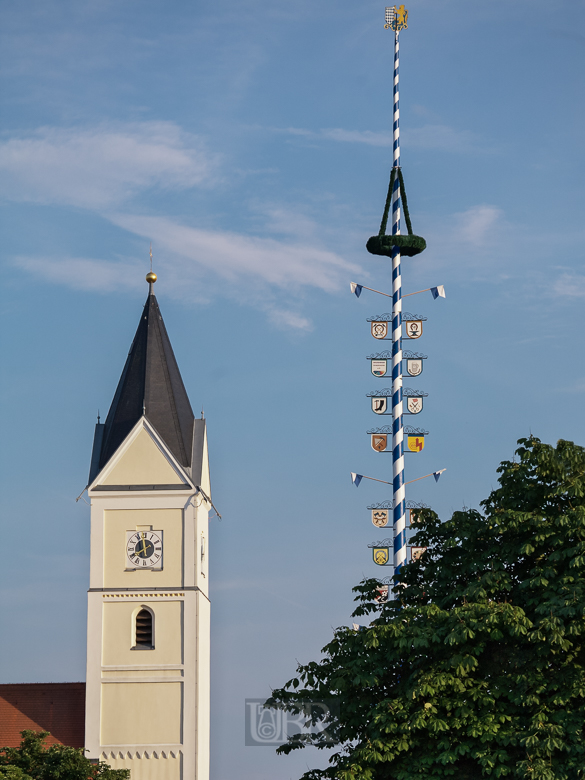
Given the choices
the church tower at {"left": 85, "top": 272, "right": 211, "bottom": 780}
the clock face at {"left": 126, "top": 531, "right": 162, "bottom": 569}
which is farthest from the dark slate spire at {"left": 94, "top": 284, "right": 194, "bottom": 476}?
the clock face at {"left": 126, "top": 531, "right": 162, "bottom": 569}

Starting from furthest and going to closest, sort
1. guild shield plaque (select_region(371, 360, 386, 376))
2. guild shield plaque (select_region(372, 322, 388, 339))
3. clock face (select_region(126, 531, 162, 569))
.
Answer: guild shield plaque (select_region(372, 322, 388, 339)) < guild shield plaque (select_region(371, 360, 386, 376)) < clock face (select_region(126, 531, 162, 569))

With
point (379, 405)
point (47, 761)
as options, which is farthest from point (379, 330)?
point (47, 761)

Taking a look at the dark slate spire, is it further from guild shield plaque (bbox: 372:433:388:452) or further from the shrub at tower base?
the shrub at tower base

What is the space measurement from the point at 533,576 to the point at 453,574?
230 cm

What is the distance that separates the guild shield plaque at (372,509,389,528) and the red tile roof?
466 inches

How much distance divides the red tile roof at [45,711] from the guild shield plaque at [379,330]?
629 inches

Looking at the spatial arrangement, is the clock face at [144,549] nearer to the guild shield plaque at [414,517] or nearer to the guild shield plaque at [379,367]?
the guild shield plaque at [379,367]

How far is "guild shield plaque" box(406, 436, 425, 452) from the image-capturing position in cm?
4191

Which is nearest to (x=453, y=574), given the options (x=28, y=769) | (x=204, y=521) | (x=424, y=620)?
(x=424, y=620)

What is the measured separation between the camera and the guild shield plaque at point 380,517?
4078 cm

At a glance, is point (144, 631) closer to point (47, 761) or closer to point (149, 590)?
point (149, 590)

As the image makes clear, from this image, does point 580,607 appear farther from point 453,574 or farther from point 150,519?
point 150,519

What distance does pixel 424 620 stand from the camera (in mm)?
25500

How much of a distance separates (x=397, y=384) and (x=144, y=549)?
10.4 meters
